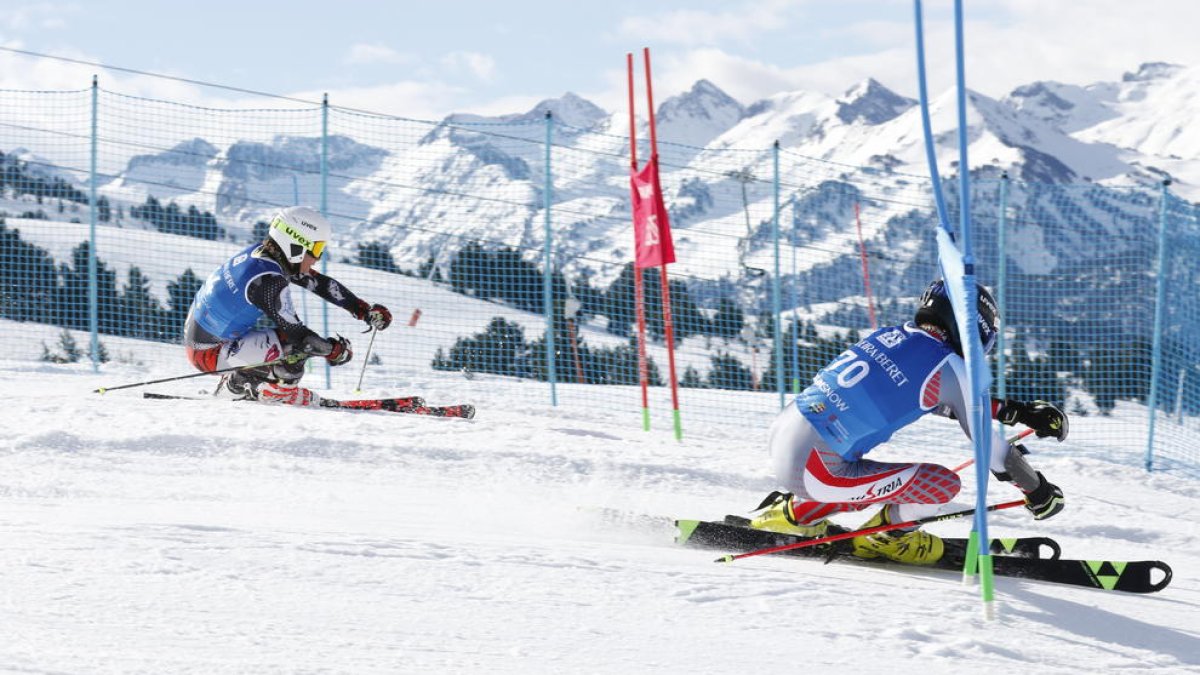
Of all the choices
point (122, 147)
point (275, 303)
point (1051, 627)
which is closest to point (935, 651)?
point (1051, 627)

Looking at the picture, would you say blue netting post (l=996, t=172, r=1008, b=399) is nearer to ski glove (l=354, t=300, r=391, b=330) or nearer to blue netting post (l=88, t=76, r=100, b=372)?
ski glove (l=354, t=300, r=391, b=330)

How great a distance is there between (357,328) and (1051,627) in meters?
16.2

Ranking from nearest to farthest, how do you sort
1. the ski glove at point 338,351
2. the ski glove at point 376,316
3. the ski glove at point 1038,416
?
the ski glove at point 1038,416 < the ski glove at point 338,351 < the ski glove at point 376,316

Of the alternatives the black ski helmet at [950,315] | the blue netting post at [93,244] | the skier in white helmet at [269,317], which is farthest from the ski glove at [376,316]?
the black ski helmet at [950,315]

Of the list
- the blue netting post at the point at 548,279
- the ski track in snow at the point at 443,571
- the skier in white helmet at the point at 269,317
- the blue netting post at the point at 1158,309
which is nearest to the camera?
the ski track in snow at the point at 443,571

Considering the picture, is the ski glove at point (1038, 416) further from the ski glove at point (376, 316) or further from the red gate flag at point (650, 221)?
the ski glove at point (376, 316)

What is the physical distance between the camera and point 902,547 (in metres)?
5.82

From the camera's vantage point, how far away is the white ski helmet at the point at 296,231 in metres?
8.92

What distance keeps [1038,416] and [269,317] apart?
17.7 ft

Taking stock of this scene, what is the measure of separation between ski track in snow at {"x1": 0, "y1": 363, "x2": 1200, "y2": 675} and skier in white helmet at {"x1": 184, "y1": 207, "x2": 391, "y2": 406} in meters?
0.85

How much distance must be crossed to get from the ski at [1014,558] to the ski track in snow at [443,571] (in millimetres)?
91

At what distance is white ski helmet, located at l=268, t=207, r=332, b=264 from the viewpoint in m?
8.92

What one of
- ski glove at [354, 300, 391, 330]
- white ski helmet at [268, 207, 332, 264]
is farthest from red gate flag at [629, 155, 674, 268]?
white ski helmet at [268, 207, 332, 264]

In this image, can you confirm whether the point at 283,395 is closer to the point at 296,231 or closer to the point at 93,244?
the point at 296,231
